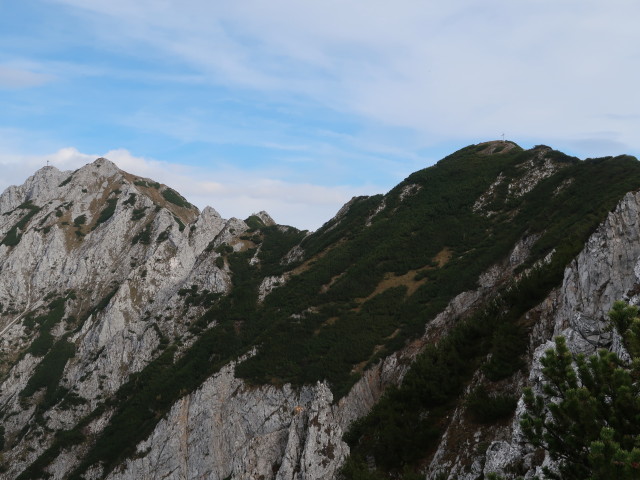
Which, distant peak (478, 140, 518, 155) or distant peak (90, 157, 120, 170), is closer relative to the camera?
distant peak (478, 140, 518, 155)

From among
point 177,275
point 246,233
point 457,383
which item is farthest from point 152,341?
point 457,383

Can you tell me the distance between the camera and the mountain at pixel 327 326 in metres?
29.1

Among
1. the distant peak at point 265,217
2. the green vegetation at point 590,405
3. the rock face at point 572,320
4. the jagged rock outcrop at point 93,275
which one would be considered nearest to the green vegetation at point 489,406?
the rock face at point 572,320

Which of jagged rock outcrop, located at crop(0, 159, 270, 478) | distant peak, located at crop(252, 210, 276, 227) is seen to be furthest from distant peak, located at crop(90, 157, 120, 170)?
distant peak, located at crop(252, 210, 276, 227)

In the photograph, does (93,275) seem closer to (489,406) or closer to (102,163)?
(102,163)

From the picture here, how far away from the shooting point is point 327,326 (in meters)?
67.7

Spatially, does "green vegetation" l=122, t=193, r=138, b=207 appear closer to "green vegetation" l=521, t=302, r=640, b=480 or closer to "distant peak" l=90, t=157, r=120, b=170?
"distant peak" l=90, t=157, r=120, b=170

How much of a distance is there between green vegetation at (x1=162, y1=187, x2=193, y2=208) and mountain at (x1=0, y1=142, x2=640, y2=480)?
88.3ft

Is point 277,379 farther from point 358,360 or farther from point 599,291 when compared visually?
point 599,291

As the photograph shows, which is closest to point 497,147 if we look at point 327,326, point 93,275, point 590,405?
point 327,326

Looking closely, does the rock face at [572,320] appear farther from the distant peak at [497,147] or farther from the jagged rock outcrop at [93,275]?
the distant peak at [497,147]

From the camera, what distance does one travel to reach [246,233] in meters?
130

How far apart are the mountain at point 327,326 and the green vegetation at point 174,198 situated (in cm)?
2691

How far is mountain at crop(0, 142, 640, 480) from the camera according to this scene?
2908cm
